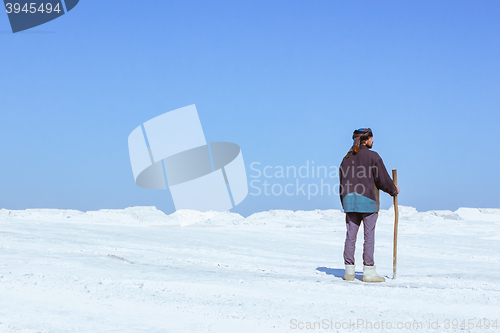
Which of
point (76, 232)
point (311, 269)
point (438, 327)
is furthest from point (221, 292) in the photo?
point (76, 232)

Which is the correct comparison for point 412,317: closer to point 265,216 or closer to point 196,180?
point 196,180

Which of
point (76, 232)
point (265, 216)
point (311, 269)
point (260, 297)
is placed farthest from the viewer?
point (265, 216)

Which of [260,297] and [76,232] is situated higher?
[260,297]

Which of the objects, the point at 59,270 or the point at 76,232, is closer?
the point at 59,270

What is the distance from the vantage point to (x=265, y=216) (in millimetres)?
24156

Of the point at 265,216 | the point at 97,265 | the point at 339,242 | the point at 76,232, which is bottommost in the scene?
the point at 265,216

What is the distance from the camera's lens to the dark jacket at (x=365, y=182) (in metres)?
4.83

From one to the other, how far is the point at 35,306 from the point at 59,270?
4.05ft

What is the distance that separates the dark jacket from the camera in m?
4.83

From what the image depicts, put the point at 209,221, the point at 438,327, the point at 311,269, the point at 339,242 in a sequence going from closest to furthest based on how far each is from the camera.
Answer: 1. the point at 438,327
2. the point at 311,269
3. the point at 339,242
4. the point at 209,221

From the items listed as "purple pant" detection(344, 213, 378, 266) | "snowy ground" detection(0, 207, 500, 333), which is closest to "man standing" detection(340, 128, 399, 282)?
"purple pant" detection(344, 213, 378, 266)

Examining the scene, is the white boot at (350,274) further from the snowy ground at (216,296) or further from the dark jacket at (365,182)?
the dark jacket at (365,182)

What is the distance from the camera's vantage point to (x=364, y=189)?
15.8 ft

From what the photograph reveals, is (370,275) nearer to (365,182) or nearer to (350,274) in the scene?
(350,274)
